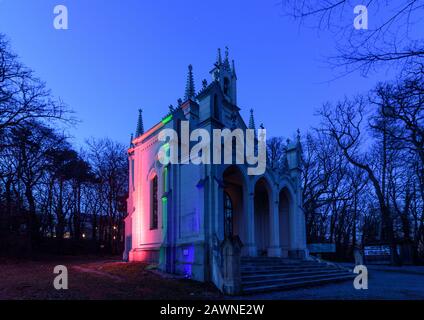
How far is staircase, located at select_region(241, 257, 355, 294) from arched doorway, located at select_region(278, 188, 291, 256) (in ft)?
8.96

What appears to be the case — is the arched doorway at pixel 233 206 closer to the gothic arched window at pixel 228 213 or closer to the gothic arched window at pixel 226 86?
the gothic arched window at pixel 228 213

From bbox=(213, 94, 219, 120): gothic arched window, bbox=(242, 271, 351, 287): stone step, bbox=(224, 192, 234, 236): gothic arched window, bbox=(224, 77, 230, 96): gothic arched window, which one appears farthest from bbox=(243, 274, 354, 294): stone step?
bbox=(224, 77, 230, 96): gothic arched window

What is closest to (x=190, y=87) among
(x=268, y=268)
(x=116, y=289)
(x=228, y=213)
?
(x=228, y=213)

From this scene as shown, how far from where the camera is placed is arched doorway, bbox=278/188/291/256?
22559 mm

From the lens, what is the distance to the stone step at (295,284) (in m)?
12.2

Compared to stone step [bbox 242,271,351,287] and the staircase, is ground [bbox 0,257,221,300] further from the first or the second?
the staircase

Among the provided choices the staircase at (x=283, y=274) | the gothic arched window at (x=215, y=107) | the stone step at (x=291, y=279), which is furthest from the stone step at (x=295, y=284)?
the gothic arched window at (x=215, y=107)

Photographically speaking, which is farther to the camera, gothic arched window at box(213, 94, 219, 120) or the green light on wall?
the green light on wall

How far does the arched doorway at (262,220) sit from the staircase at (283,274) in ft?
10.7

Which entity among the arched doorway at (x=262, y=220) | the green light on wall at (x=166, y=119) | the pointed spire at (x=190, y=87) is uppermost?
the pointed spire at (x=190, y=87)

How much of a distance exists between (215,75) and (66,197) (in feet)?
75.8

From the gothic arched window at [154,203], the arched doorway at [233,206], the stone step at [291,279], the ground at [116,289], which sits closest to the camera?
the ground at [116,289]

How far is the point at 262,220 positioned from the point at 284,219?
1.68m
